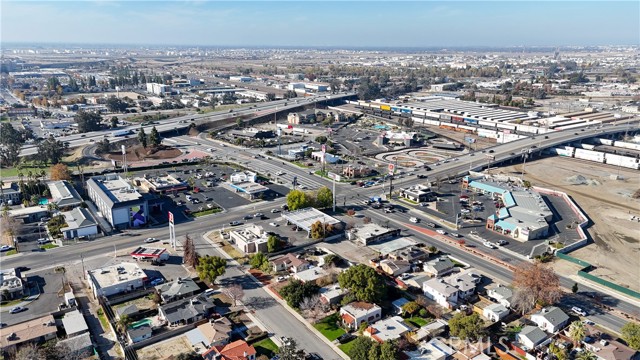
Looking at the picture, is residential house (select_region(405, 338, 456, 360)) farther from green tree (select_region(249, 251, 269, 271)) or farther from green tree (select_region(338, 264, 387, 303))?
green tree (select_region(249, 251, 269, 271))

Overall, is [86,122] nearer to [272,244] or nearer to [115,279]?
[115,279]

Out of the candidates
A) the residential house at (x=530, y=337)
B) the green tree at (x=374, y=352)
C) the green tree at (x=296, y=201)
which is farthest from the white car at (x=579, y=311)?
the green tree at (x=296, y=201)

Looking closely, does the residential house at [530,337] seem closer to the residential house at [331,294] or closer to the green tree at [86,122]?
the residential house at [331,294]

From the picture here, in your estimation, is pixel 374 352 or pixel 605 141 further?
pixel 605 141

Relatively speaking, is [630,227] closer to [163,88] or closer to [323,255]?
[323,255]

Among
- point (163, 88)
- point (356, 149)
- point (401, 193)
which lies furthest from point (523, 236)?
point (163, 88)

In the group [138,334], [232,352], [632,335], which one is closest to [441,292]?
[632,335]
